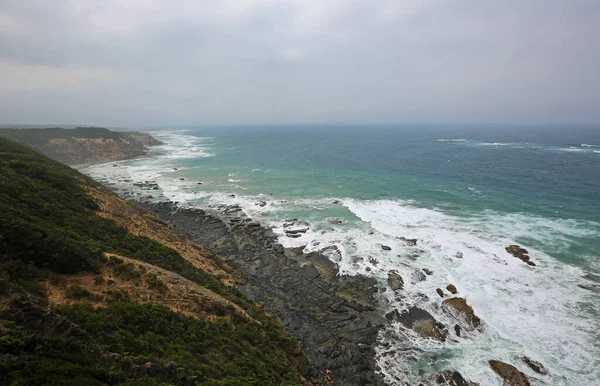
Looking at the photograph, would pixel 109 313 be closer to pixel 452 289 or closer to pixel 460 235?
pixel 452 289

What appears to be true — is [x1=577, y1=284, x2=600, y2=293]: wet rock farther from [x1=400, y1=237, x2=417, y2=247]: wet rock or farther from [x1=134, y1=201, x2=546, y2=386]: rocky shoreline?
[x1=400, y1=237, x2=417, y2=247]: wet rock

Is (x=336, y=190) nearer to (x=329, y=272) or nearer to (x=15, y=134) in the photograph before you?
(x=329, y=272)

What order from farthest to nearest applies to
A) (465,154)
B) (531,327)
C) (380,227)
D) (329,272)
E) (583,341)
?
(465,154)
(380,227)
(329,272)
(531,327)
(583,341)

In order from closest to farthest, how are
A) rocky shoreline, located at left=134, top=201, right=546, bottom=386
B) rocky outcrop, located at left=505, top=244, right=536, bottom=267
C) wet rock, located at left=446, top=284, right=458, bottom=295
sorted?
rocky shoreline, located at left=134, top=201, right=546, bottom=386 → wet rock, located at left=446, top=284, right=458, bottom=295 → rocky outcrop, located at left=505, top=244, right=536, bottom=267

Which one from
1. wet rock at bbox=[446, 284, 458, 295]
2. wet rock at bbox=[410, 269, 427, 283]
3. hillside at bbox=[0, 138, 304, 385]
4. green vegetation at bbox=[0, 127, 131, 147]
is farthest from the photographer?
green vegetation at bbox=[0, 127, 131, 147]

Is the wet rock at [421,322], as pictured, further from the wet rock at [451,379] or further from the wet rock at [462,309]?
the wet rock at [451,379]

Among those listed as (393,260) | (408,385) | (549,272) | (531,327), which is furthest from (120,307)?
(549,272)

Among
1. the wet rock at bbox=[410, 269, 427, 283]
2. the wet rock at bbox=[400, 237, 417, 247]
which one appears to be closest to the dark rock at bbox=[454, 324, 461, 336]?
the wet rock at bbox=[410, 269, 427, 283]
